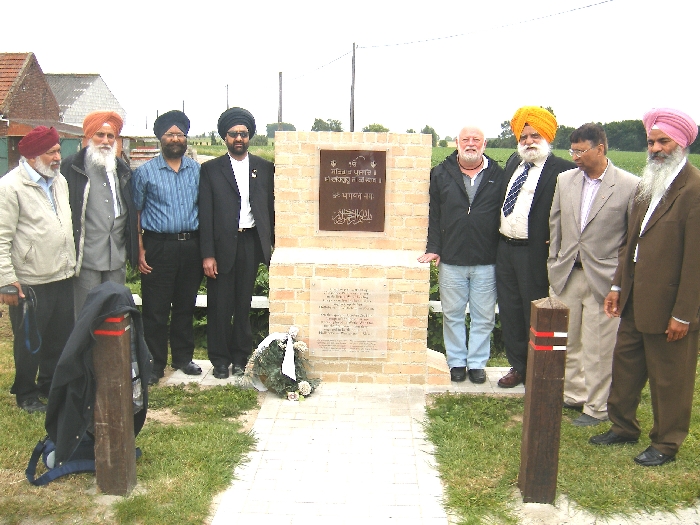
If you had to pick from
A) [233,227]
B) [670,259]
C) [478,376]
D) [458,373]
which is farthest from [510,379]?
[233,227]

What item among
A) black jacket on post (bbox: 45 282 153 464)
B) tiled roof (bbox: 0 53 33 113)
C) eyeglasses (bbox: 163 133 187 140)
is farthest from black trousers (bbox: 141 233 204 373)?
tiled roof (bbox: 0 53 33 113)

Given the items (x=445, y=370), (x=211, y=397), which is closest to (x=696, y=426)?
(x=445, y=370)

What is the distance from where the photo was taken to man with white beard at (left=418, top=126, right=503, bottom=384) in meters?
5.46

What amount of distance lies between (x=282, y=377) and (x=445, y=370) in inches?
53.8

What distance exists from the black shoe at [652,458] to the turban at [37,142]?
4.37 m

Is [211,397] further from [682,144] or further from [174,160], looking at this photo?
[682,144]

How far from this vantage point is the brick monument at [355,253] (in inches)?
219

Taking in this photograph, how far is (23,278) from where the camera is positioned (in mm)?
4750

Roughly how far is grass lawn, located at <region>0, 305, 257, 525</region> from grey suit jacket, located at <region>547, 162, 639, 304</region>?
101 inches

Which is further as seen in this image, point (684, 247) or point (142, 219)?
point (142, 219)

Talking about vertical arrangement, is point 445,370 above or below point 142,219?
below

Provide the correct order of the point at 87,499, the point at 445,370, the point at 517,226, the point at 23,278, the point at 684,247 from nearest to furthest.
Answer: the point at 87,499 < the point at 684,247 < the point at 23,278 < the point at 517,226 < the point at 445,370

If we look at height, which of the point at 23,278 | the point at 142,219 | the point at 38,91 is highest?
the point at 38,91

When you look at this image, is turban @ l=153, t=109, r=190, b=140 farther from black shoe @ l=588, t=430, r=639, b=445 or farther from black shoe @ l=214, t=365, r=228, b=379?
black shoe @ l=588, t=430, r=639, b=445
